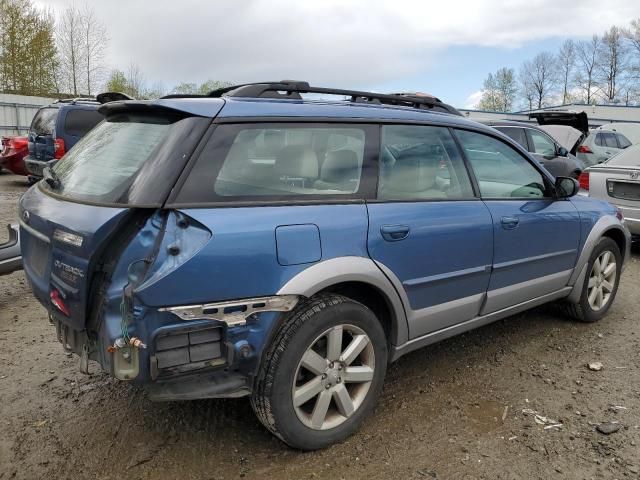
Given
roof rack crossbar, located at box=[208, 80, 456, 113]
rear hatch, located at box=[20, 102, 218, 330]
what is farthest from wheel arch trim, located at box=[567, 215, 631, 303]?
rear hatch, located at box=[20, 102, 218, 330]

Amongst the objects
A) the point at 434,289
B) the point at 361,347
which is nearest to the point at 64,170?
the point at 361,347

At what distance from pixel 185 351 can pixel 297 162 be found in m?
1.07

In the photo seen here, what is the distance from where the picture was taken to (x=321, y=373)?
2619 mm

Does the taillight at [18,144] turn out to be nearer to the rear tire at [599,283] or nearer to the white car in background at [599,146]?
the rear tire at [599,283]

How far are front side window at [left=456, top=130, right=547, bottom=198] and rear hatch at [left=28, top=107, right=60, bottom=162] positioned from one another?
29.6 ft

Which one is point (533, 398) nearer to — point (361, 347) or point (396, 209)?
point (361, 347)

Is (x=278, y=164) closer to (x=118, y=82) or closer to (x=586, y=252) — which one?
(x=586, y=252)

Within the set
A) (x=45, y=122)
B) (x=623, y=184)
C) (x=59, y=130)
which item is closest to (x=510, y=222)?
(x=623, y=184)

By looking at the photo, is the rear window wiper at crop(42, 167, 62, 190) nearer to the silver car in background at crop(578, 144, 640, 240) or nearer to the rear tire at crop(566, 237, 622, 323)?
the rear tire at crop(566, 237, 622, 323)

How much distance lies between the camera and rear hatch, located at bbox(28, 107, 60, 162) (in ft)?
33.9

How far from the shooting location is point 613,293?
4.73m

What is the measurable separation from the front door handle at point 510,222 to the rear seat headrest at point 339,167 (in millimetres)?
1186

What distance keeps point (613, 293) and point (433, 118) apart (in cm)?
266

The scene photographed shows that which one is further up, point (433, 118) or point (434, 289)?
point (433, 118)
